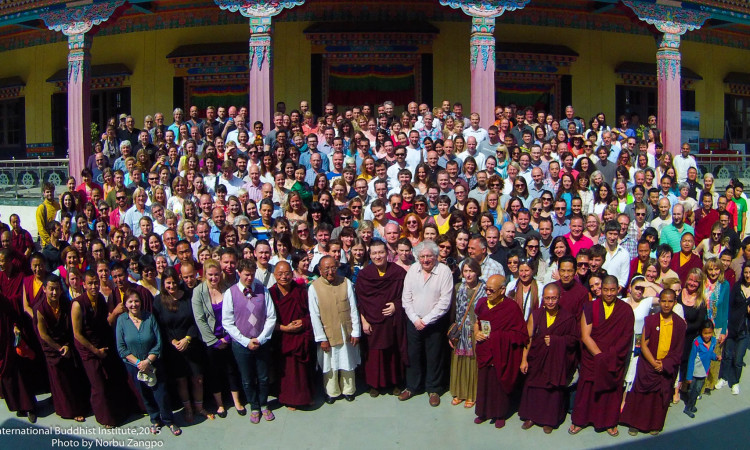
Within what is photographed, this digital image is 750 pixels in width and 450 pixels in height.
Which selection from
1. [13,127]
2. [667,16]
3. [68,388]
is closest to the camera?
[68,388]

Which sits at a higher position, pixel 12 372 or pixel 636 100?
pixel 636 100

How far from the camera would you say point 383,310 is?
6398mm

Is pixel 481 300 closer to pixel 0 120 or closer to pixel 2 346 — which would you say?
pixel 2 346

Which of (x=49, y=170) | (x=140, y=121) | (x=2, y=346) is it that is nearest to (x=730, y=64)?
(x=140, y=121)

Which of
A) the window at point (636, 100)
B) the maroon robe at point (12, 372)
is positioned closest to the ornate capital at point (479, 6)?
the window at point (636, 100)

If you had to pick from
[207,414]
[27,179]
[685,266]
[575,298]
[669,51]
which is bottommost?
[207,414]

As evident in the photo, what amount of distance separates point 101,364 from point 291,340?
63.0 inches

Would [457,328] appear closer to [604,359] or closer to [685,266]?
[604,359]

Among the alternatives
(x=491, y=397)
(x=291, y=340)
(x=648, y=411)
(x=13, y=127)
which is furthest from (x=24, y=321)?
(x=13, y=127)

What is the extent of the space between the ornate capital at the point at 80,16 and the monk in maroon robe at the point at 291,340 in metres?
8.36

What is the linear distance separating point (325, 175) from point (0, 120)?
12652 mm

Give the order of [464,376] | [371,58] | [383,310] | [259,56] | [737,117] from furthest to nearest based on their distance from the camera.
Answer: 1. [737,117]
2. [371,58]
3. [259,56]
4. [383,310]
5. [464,376]

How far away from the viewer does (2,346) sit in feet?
20.1

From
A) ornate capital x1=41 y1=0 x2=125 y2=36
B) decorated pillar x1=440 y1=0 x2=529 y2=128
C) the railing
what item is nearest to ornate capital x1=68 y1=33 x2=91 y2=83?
ornate capital x1=41 y1=0 x2=125 y2=36
